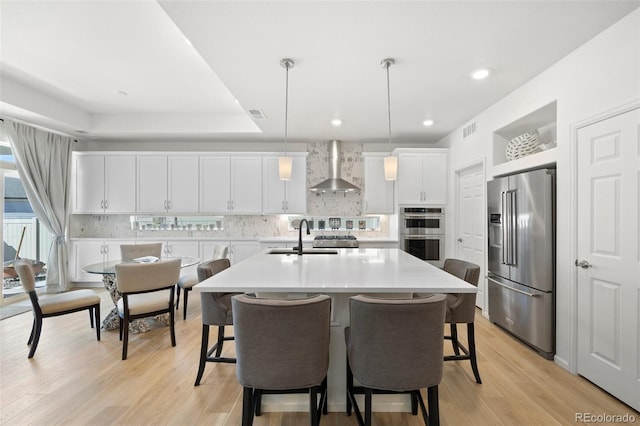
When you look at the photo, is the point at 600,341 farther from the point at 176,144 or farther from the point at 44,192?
the point at 44,192

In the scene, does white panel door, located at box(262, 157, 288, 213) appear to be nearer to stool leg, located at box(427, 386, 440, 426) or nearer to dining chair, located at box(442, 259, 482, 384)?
dining chair, located at box(442, 259, 482, 384)

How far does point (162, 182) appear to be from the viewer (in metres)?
5.42

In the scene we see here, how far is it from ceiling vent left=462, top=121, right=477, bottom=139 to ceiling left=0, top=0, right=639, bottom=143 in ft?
0.54

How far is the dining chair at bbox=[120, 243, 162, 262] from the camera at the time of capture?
399 cm

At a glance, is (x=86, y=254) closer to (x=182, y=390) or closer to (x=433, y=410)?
(x=182, y=390)

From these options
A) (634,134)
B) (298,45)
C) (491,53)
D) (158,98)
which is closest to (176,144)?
(158,98)

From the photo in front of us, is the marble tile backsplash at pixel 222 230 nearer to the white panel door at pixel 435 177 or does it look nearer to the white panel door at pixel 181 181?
the white panel door at pixel 181 181

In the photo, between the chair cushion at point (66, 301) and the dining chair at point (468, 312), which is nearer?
the dining chair at point (468, 312)

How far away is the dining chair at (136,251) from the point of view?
399 cm

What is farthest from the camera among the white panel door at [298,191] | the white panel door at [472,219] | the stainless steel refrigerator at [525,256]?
the white panel door at [298,191]

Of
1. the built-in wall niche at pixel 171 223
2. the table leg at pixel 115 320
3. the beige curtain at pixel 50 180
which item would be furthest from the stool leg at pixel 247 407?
the beige curtain at pixel 50 180

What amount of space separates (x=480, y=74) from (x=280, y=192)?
353 cm

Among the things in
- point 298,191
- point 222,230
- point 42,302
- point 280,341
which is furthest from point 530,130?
point 42,302

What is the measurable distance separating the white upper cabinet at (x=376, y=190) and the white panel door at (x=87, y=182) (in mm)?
4661
